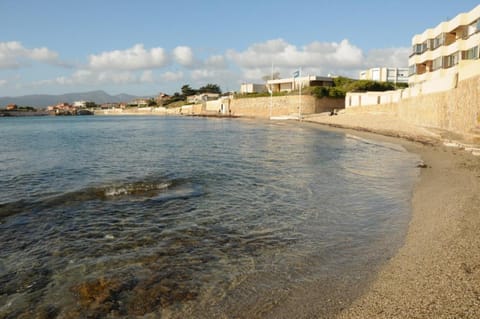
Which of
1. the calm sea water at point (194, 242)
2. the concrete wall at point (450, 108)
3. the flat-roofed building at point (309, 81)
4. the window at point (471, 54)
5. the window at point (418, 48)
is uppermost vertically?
the window at point (418, 48)

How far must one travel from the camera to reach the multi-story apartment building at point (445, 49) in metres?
35.7

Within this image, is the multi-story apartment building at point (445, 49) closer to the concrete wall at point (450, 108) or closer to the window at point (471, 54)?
the window at point (471, 54)

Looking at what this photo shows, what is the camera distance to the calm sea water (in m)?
4.70

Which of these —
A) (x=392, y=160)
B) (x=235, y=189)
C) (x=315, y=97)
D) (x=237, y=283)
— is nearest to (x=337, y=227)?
(x=237, y=283)

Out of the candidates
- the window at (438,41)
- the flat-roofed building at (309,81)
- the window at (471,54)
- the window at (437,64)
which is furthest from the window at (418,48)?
the flat-roofed building at (309,81)

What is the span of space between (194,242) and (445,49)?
46509 millimetres

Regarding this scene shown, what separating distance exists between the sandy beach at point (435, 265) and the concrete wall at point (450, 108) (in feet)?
41.9

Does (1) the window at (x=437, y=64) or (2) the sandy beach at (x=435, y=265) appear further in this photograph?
(1) the window at (x=437, y=64)

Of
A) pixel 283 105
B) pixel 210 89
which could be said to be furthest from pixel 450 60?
pixel 210 89

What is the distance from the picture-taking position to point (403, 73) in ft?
319

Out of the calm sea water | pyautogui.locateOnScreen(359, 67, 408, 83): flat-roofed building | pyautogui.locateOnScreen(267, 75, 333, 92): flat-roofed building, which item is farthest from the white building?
the calm sea water

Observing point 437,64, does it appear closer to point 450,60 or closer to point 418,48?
point 450,60

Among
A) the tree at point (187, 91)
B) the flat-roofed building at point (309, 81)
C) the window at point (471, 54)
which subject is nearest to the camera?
the window at point (471, 54)

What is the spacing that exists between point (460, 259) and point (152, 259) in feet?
15.1
